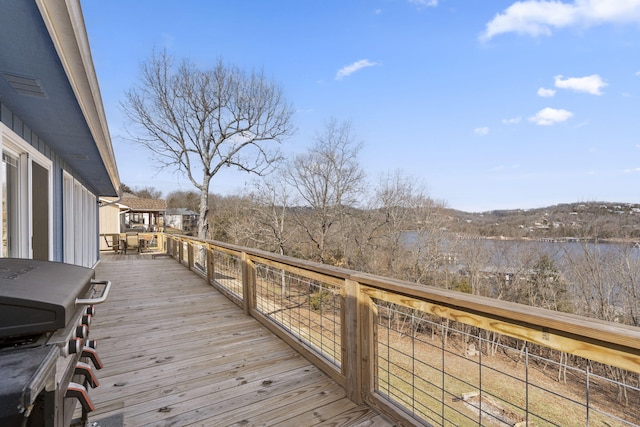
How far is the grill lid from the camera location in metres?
0.90

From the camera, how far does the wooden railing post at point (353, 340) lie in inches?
81.6

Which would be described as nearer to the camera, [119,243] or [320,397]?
[320,397]

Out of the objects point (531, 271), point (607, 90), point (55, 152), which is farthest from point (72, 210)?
point (531, 271)

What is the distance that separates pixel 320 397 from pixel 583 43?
8995 millimetres

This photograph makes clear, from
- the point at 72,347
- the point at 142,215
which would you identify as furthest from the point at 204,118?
the point at 142,215

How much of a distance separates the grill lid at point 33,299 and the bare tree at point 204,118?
37.9 ft

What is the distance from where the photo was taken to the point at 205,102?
479 inches

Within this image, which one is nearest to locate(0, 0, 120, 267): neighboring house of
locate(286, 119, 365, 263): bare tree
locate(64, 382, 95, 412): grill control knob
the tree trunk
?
locate(64, 382, 95, 412): grill control knob

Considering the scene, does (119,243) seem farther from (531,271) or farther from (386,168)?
(531,271)

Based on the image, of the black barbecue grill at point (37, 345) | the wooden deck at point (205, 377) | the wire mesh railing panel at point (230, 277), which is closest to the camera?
the black barbecue grill at point (37, 345)

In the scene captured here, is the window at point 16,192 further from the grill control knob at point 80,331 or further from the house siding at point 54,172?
the grill control knob at point 80,331

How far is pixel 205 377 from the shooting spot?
2.44 metres

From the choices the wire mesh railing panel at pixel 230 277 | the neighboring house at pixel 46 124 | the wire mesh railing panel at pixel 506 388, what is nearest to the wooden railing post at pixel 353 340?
A: the neighboring house at pixel 46 124

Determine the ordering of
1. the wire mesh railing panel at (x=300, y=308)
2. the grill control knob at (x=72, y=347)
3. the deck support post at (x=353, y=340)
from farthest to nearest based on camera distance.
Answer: the wire mesh railing panel at (x=300, y=308)
the deck support post at (x=353, y=340)
the grill control knob at (x=72, y=347)
